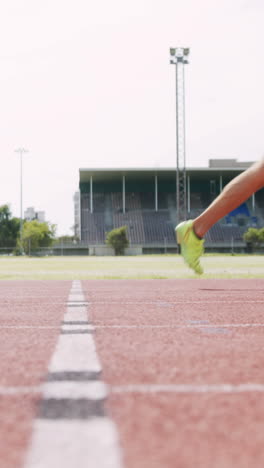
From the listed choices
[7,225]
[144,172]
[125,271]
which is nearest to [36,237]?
[144,172]

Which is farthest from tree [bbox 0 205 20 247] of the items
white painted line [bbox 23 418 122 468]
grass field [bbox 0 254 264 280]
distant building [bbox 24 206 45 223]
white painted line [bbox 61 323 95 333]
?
white painted line [bbox 23 418 122 468]

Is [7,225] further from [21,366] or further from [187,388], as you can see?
[187,388]

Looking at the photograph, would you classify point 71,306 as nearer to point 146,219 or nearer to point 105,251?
point 105,251

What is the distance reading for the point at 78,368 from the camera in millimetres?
1924

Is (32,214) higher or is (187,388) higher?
(32,214)

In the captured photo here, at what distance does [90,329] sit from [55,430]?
6.36ft

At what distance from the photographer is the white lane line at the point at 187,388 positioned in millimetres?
1710

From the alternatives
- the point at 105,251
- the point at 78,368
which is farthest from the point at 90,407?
the point at 105,251

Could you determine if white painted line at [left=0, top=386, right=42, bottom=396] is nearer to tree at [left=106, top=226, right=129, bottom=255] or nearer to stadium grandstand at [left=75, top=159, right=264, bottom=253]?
tree at [left=106, top=226, right=129, bottom=255]

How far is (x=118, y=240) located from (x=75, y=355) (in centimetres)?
6048

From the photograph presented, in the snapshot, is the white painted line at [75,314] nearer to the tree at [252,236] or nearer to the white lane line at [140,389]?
the white lane line at [140,389]

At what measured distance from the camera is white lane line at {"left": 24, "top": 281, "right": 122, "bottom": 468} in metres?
1.08

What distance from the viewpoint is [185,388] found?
1.75 m

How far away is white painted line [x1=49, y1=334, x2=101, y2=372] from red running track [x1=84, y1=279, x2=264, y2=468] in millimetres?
52
